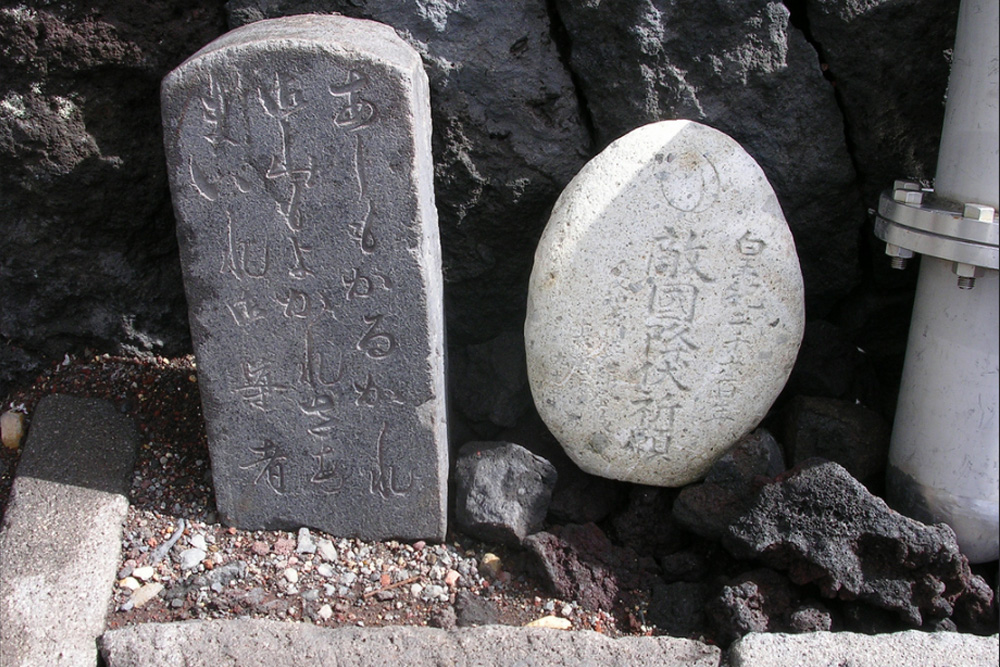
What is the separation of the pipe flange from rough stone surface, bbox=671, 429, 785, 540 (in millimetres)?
572

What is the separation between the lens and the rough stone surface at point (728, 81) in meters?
2.45

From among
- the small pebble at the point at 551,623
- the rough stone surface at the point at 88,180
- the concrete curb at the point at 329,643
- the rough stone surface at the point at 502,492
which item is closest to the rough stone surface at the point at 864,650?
the concrete curb at the point at 329,643

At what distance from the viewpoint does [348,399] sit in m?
2.38

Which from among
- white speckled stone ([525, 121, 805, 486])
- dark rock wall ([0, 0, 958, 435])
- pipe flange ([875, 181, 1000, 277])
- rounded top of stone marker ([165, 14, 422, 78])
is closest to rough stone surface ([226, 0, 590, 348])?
dark rock wall ([0, 0, 958, 435])

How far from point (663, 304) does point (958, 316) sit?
68cm

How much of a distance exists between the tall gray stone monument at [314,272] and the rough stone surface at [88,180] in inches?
19.6

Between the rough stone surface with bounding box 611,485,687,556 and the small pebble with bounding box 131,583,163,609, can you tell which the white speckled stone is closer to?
the rough stone surface with bounding box 611,485,687,556

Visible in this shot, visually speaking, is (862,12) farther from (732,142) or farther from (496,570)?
(496,570)

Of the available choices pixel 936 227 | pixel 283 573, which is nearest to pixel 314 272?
pixel 283 573

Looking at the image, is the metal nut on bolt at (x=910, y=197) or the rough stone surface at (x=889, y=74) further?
the rough stone surface at (x=889, y=74)

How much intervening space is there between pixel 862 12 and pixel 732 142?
1.71 ft

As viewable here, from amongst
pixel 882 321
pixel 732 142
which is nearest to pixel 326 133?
pixel 732 142

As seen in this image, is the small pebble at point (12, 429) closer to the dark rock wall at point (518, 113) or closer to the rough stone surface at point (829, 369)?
the dark rock wall at point (518, 113)

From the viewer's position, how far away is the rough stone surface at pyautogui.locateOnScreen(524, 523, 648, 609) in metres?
2.34
